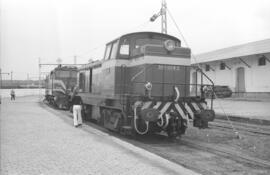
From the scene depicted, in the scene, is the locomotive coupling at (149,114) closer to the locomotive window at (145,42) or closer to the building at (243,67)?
the locomotive window at (145,42)

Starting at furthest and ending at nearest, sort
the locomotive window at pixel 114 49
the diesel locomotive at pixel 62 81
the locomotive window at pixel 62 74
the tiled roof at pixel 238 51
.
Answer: the tiled roof at pixel 238 51 < the locomotive window at pixel 62 74 < the diesel locomotive at pixel 62 81 < the locomotive window at pixel 114 49

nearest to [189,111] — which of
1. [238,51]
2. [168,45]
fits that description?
[168,45]

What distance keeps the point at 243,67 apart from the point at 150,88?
20.4 metres

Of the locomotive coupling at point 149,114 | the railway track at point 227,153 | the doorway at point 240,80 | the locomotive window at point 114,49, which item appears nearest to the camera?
the railway track at point 227,153

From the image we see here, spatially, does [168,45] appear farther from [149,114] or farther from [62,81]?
[62,81]

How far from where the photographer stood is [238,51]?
2661cm

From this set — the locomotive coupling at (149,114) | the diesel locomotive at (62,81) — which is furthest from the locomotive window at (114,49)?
the diesel locomotive at (62,81)

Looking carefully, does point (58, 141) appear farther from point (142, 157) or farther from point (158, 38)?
point (158, 38)

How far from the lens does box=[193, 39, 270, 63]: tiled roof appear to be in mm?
24023

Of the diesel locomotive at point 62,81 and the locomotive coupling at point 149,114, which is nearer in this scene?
the locomotive coupling at point 149,114

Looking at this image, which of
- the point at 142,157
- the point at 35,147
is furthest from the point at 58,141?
the point at 142,157

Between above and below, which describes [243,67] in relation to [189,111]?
above

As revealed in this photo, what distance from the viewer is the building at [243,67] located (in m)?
24.7

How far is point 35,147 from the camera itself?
7.12 meters
